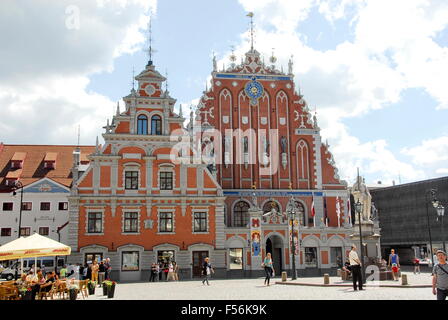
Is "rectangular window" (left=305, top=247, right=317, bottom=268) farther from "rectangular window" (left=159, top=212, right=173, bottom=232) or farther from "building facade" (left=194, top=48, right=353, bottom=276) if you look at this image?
"rectangular window" (left=159, top=212, right=173, bottom=232)

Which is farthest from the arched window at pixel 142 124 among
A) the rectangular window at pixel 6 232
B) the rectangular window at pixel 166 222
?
the rectangular window at pixel 6 232

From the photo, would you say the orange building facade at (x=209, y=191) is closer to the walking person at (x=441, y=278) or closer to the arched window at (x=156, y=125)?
the arched window at (x=156, y=125)

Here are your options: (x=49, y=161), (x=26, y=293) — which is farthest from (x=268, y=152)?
(x=26, y=293)

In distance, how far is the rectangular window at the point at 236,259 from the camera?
36094 mm

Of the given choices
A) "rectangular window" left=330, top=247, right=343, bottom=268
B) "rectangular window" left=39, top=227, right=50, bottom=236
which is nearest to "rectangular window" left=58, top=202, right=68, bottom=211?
"rectangular window" left=39, top=227, right=50, bottom=236

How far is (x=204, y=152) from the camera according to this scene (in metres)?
40.2

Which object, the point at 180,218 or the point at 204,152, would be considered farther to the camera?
the point at 204,152

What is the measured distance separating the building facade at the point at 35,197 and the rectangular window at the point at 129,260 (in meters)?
10.6

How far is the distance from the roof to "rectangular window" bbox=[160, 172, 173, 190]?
13.4 metres

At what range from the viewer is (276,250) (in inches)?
1521

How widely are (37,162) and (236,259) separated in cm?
2291
